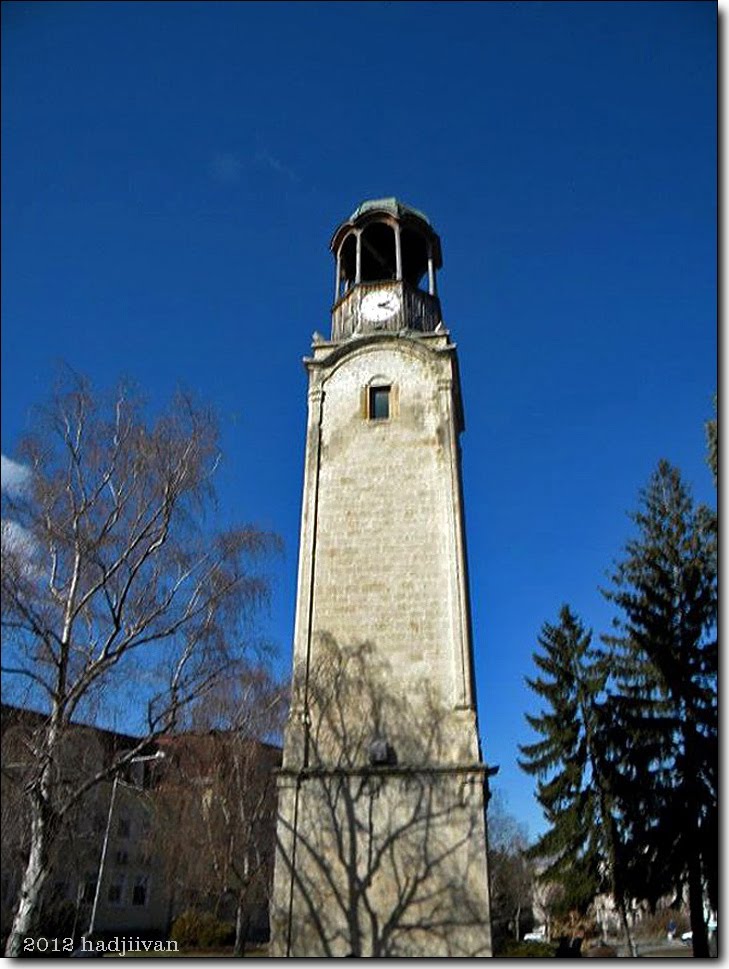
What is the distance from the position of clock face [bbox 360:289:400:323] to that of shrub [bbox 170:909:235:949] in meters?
24.6

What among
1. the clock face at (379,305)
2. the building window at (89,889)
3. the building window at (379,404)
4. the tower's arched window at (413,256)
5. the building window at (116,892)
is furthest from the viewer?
the building window at (116,892)

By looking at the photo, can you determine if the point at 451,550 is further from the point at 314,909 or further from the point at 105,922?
the point at 105,922

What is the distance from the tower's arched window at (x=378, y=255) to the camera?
22.8 m

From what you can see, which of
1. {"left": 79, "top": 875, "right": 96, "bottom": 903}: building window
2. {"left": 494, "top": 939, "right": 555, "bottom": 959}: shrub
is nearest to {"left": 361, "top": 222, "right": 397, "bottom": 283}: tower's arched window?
{"left": 494, "top": 939, "right": 555, "bottom": 959}: shrub

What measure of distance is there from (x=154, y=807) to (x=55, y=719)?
18728mm

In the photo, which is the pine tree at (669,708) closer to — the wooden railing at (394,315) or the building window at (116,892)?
the wooden railing at (394,315)

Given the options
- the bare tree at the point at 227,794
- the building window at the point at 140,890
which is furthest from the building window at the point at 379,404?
the building window at the point at 140,890

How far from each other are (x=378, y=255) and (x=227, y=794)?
63.2ft

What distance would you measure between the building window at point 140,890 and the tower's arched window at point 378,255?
3308 cm

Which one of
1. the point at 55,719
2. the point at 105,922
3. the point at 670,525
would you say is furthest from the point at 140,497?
the point at 105,922

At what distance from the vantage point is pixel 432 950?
11844 mm

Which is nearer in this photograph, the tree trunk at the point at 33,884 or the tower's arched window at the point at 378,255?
the tree trunk at the point at 33,884

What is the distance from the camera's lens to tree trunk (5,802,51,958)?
9490mm

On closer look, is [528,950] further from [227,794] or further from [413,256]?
[413,256]
